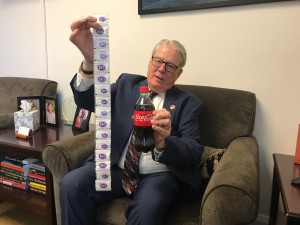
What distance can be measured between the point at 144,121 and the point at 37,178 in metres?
1.04

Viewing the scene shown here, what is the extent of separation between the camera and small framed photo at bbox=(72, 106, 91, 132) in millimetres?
1789

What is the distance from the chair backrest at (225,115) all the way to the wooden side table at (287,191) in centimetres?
25

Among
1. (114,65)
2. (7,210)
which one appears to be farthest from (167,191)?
(7,210)

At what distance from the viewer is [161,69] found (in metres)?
1.32

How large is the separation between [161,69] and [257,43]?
2.10 feet

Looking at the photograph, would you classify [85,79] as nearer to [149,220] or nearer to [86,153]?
[86,153]

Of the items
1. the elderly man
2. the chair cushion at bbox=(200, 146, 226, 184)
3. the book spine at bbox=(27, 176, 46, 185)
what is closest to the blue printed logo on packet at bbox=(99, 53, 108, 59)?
the elderly man

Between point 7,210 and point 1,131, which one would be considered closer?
point 1,131

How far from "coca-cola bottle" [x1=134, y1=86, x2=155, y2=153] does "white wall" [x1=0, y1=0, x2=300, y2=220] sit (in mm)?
843

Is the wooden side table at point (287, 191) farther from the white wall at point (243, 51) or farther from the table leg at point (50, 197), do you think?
the table leg at point (50, 197)

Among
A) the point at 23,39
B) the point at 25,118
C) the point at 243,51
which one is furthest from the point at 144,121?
the point at 23,39

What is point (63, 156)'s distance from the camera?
128 cm

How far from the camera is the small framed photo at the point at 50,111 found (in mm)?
1910

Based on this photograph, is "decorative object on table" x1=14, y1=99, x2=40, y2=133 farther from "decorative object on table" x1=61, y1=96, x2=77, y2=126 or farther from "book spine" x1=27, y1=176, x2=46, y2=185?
"decorative object on table" x1=61, y1=96, x2=77, y2=126
